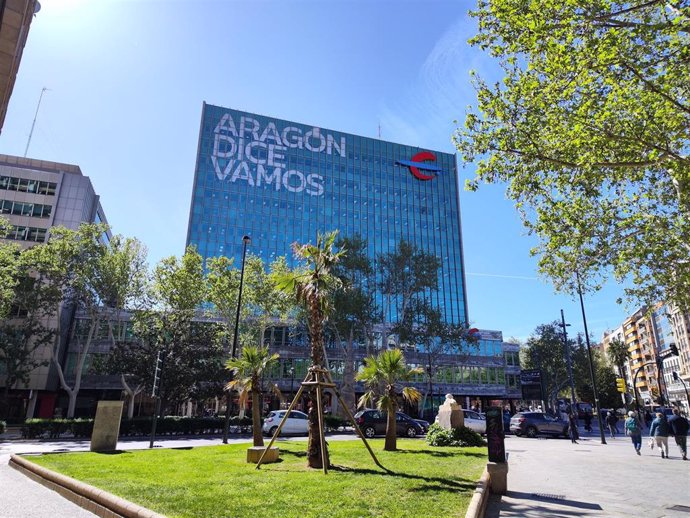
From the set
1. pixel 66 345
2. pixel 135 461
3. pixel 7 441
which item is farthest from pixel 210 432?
pixel 66 345

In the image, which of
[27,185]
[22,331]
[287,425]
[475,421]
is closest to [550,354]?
[475,421]

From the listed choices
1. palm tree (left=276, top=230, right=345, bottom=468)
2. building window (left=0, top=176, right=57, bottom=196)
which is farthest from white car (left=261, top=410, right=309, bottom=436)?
building window (left=0, top=176, right=57, bottom=196)

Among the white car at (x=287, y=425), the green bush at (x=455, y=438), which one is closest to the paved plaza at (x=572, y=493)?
the green bush at (x=455, y=438)

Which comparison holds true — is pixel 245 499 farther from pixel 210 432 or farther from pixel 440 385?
pixel 440 385

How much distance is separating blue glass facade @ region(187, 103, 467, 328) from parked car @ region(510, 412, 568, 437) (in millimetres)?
46165

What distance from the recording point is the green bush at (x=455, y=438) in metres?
18.6

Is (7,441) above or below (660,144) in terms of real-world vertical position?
below

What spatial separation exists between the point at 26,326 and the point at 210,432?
20.3m

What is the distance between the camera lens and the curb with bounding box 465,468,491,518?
6.39m

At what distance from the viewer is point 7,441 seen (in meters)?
23.6

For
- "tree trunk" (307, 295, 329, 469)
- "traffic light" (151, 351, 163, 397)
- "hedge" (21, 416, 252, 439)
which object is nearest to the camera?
"tree trunk" (307, 295, 329, 469)

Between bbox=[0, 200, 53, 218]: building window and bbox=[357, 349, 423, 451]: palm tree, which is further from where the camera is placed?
bbox=[0, 200, 53, 218]: building window

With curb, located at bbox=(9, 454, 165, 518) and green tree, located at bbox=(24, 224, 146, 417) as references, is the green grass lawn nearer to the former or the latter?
curb, located at bbox=(9, 454, 165, 518)

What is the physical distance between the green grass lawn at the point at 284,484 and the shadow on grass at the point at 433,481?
2 cm
